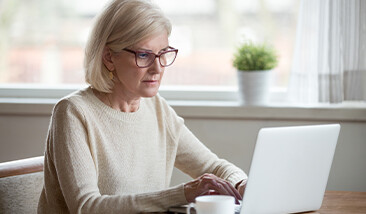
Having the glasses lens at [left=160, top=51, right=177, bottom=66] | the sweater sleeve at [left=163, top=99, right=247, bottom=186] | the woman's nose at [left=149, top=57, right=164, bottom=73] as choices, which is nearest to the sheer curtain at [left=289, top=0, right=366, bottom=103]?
the sweater sleeve at [left=163, top=99, right=247, bottom=186]

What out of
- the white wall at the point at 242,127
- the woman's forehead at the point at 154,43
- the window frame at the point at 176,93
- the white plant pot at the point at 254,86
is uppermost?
the woman's forehead at the point at 154,43

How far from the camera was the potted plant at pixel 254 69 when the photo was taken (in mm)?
2842

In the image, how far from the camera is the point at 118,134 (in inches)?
79.1

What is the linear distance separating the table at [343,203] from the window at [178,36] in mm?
1139

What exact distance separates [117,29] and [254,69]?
1.07m

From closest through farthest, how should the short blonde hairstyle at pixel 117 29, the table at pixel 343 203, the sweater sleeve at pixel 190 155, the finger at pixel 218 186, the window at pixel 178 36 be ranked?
the finger at pixel 218 186 < the table at pixel 343 203 < the short blonde hairstyle at pixel 117 29 < the sweater sleeve at pixel 190 155 < the window at pixel 178 36

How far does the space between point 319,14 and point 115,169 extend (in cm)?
137

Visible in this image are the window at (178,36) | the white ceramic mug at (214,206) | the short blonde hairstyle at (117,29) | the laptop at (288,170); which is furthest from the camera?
the window at (178,36)

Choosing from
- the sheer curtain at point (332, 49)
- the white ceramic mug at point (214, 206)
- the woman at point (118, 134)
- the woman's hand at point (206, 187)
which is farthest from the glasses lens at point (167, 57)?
the sheer curtain at point (332, 49)

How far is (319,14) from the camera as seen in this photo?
280 cm

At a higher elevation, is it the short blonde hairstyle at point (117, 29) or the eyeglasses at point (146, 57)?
the short blonde hairstyle at point (117, 29)

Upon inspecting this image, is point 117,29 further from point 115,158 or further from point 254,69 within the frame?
point 254,69

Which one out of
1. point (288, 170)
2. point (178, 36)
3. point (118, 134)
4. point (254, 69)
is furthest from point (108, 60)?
point (178, 36)

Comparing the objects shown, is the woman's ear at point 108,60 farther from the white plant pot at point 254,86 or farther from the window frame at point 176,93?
the window frame at point 176,93
